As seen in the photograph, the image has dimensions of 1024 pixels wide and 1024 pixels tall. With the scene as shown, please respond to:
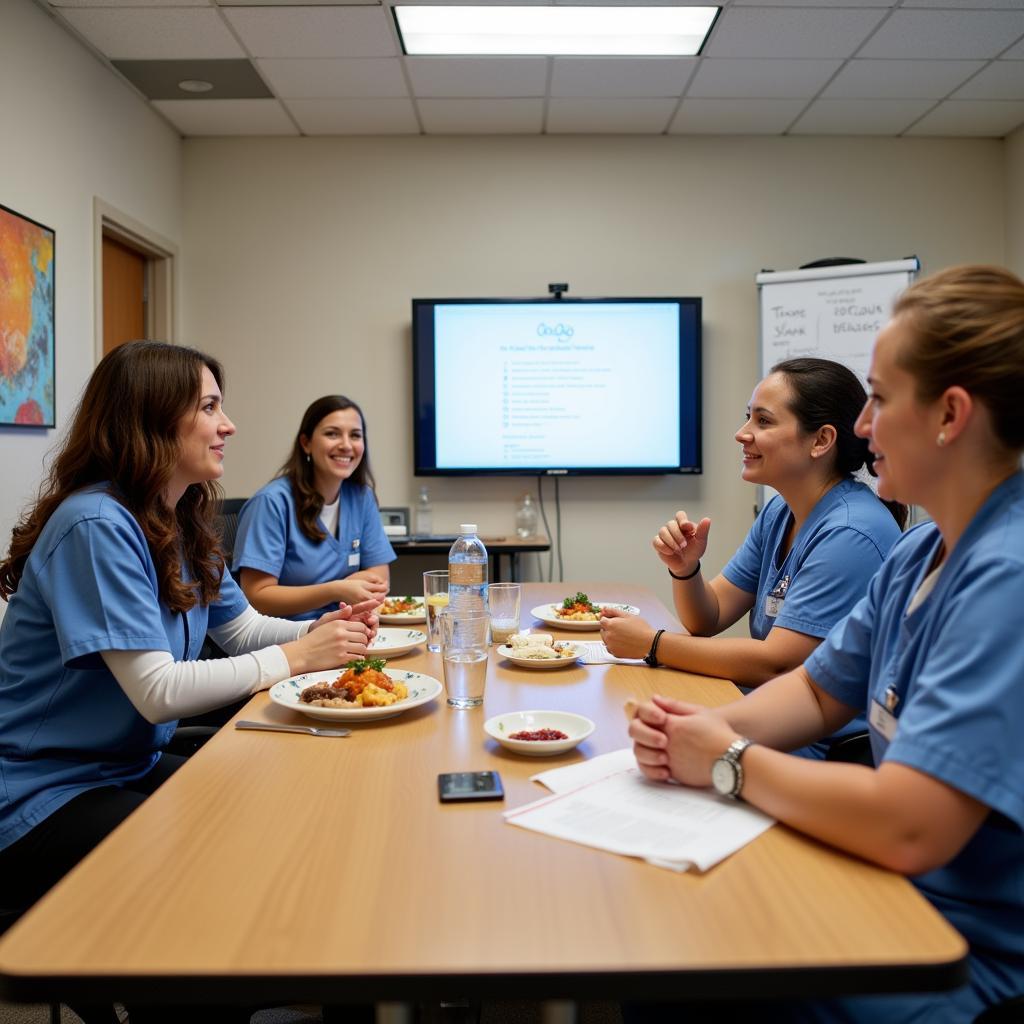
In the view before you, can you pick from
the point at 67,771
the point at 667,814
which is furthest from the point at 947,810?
the point at 67,771

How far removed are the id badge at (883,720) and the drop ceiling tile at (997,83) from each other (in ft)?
12.2

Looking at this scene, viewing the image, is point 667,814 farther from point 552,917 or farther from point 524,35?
→ point 524,35

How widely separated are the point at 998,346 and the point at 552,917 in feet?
2.46

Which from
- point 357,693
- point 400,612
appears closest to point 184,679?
Answer: point 357,693

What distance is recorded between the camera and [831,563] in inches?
65.2

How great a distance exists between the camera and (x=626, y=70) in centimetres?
382

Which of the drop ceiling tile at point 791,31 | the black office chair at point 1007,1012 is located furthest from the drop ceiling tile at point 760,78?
the black office chair at point 1007,1012

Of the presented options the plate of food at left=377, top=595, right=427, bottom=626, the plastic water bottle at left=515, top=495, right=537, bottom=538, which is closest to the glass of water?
the plate of food at left=377, top=595, right=427, bottom=626

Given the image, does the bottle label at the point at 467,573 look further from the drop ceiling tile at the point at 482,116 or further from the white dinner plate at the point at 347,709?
the drop ceiling tile at the point at 482,116

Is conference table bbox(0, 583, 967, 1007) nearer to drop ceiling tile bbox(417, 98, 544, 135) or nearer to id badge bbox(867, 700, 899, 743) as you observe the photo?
id badge bbox(867, 700, 899, 743)

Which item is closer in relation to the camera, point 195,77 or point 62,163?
point 62,163

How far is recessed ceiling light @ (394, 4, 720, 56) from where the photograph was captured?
11.1 feet

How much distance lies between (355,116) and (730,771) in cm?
411

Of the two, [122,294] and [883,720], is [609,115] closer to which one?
[122,294]
